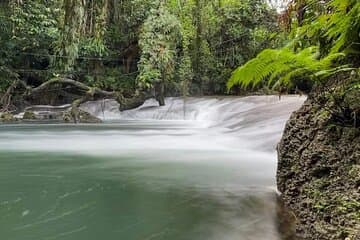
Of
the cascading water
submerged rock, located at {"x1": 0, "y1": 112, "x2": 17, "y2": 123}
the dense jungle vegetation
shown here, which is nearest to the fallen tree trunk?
the dense jungle vegetation

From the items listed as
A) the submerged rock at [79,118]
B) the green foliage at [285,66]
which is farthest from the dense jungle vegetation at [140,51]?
the green foliage at [285,66]

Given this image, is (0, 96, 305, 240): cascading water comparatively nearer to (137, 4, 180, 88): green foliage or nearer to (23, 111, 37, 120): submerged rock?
(23, 111, 37, 120): submerged rock

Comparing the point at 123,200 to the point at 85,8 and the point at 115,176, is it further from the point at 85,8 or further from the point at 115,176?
the point at 85,8

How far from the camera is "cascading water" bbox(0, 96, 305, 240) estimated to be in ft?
10.6

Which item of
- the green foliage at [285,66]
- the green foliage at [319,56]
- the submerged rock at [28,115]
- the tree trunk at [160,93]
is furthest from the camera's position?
the tree trunk at [160,93]

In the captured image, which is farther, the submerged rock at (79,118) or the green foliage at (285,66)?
the submerged rock at (79,118)

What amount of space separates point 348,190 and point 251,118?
24.4 feet

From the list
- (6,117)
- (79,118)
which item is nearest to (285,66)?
(79,118)

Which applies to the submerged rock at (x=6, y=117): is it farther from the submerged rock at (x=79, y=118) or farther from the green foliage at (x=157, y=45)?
the green foliage at (x=157, y=45)

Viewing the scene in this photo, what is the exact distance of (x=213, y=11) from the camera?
638 inches

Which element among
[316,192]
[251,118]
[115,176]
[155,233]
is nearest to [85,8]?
[115,176]

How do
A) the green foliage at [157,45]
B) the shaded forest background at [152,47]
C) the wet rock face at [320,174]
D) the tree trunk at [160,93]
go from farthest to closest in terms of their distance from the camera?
the tree trunk at [160,93]
the shaded forest background at [152,47]
the green foliage at [157,45]
the wet rock face at [320,174]

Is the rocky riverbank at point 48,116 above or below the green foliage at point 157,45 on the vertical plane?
below

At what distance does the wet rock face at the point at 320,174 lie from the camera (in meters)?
2.40
